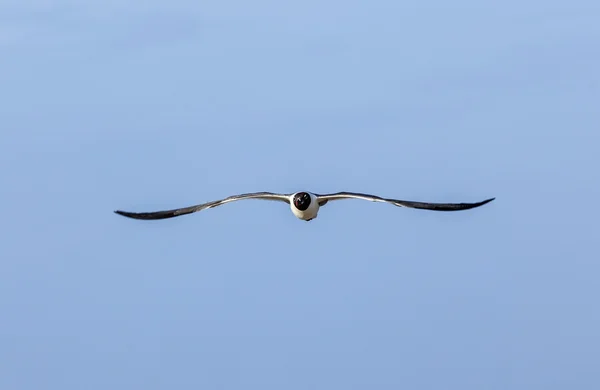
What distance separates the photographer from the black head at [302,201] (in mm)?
110188

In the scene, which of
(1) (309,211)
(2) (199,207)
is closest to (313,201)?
(1) (309,211)

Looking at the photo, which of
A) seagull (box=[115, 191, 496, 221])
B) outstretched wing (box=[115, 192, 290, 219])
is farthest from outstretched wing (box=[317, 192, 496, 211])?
outstretched wing (box=[115, 192, 290, 219])

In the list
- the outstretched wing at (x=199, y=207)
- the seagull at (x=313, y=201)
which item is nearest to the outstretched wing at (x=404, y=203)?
the seagull at (x=313, y=201)

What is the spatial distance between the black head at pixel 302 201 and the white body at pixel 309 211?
208 millimetres

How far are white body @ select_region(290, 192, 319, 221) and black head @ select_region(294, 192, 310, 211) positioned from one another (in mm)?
208

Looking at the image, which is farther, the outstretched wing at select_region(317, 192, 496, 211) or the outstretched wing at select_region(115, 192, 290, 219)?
the outstretched wing at select_region(115, 192, 290, 219)

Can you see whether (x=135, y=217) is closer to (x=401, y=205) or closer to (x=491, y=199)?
(x=401, y=205)

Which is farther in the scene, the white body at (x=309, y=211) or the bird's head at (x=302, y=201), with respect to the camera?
the white body at (x=309, y=211)

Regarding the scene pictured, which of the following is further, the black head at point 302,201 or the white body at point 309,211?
the white body at point 309,211

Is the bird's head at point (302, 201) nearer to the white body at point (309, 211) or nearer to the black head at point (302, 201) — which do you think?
the black head at point (302, 201)

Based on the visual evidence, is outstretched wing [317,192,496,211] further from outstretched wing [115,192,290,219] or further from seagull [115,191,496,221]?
outstretched wing [115,192,290,219]

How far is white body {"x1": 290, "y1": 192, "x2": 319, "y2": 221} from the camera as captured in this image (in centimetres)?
11044

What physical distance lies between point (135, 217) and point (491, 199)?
82.1 ft

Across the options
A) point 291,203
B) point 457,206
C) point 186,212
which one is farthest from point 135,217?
point 457,206
